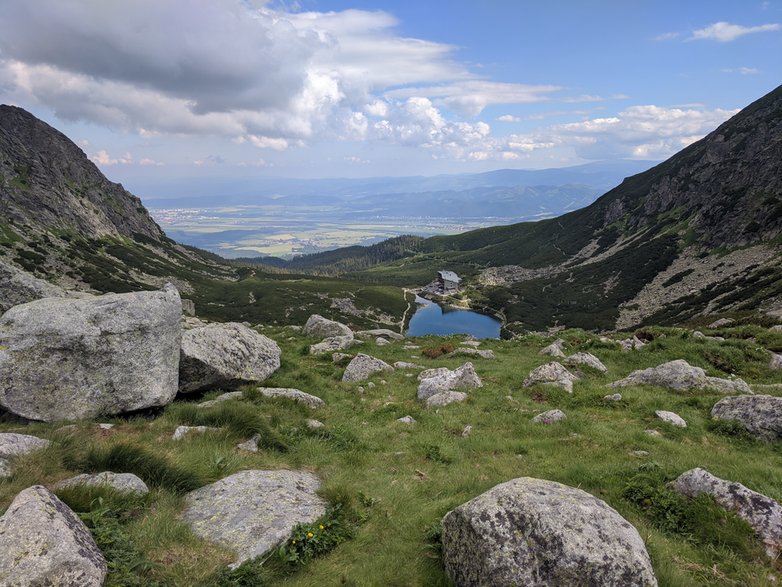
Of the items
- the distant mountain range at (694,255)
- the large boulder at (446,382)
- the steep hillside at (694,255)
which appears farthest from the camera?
the steep hillside at (694,255)

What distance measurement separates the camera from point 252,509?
25.8 feet

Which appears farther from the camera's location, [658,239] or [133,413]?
[658,239]

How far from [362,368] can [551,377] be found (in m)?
9.87

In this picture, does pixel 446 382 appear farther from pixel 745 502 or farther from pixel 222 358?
pixel 745 502

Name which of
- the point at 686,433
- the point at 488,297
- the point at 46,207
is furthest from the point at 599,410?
the point at 46,207

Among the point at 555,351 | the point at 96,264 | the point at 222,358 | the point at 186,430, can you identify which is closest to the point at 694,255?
the point at 555,351

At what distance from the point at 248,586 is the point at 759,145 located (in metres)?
210

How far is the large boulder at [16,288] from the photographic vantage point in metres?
17.2

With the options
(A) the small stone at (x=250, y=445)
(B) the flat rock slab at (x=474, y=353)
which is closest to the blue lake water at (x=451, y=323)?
(B) the flat rock slab at (x=474, y=353)

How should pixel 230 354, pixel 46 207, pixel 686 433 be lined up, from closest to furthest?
1. pixel 686 433
2. pixel 230 354
3. pixel 46 207

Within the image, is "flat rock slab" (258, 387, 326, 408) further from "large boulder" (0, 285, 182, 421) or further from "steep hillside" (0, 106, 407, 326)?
"steep hillside" (0, 106, 407, 326)

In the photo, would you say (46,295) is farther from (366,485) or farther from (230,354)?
(366,485)

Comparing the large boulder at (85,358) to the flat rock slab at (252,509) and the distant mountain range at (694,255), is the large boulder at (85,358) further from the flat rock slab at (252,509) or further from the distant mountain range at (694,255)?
the distant mountain range at (694,255)

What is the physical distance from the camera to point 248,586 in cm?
608
